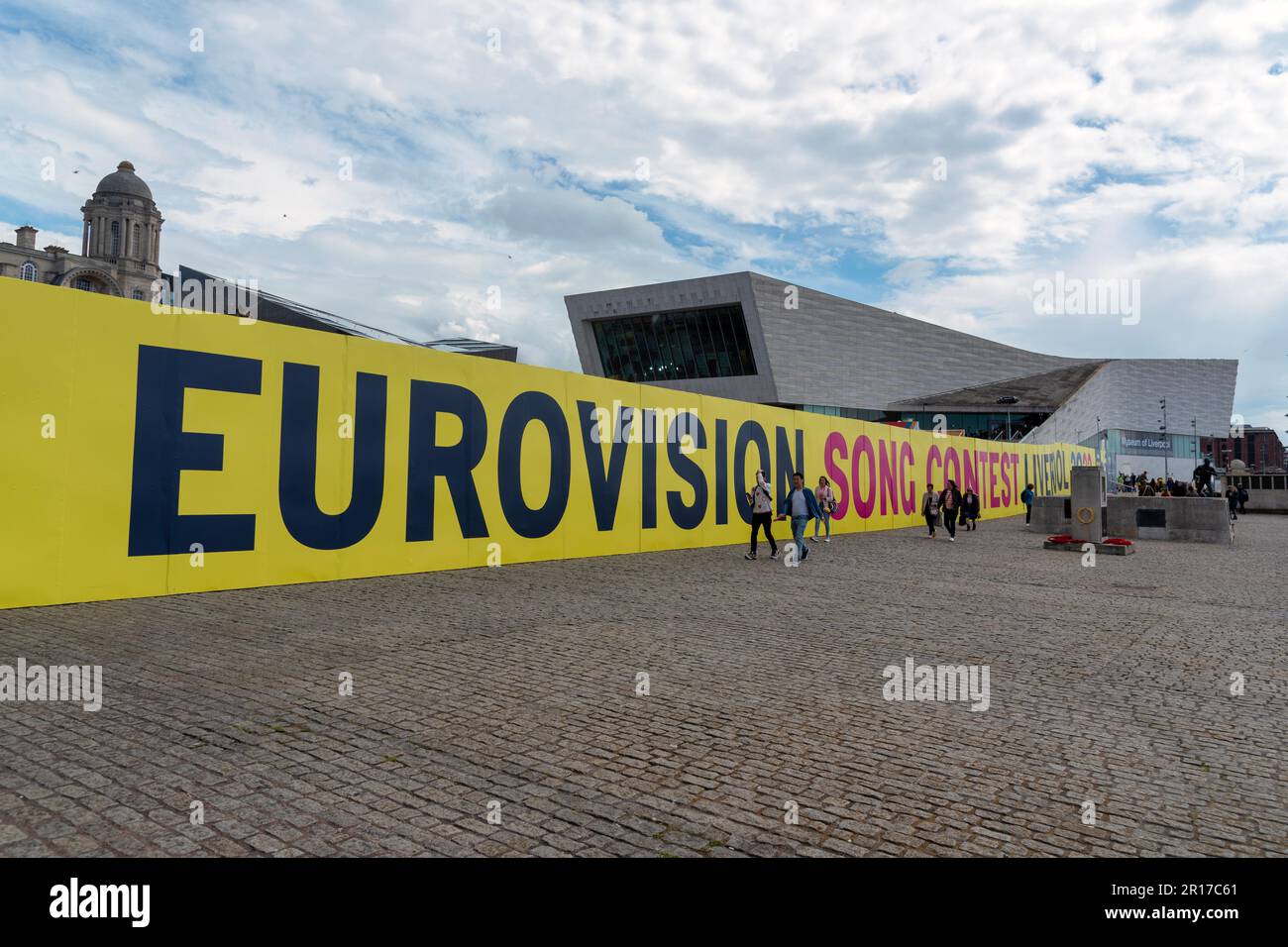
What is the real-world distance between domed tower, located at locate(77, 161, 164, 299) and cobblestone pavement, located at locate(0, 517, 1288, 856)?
108 m

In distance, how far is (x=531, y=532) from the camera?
13.7 meters

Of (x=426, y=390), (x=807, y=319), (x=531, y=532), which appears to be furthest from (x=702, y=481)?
(x=807, y=319)

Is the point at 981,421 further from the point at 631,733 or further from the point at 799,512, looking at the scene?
the point at 631,733

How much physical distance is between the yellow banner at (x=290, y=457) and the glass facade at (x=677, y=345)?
4455 cm

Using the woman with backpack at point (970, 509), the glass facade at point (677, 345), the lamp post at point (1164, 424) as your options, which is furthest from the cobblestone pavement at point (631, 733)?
the lamp post at point (1164, 424)

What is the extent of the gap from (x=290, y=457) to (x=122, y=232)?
10799 centimetres

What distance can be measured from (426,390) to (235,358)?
2.84 metres

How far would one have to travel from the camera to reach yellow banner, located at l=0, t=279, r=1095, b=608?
853 centimetres

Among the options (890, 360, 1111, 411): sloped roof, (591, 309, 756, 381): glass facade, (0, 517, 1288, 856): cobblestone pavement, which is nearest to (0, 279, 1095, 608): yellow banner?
(0, 517, 1288, 856): cobblestone pavement

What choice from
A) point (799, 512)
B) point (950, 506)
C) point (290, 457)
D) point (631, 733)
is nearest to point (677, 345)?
point (950, 506)

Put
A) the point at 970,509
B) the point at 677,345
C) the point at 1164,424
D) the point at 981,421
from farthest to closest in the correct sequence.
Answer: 1. the point at 1164,424
2. the point at 981,421
3. the point at 677,345
4. the point at 970,509

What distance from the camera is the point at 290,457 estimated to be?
10547mm

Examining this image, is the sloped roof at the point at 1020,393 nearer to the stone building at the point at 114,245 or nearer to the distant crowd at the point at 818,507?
the distant crowd at the point at 818,507
